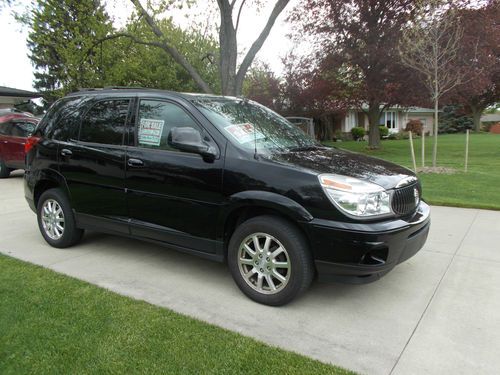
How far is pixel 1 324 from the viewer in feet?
10.6

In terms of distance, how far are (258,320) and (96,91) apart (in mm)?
3294

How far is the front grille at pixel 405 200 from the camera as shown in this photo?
3.50m

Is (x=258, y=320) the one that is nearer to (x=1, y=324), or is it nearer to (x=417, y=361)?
(x=417, y=361)

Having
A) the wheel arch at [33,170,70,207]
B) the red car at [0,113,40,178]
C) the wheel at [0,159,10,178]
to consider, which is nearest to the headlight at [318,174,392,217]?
the wheel arch at [33,170,70,207]

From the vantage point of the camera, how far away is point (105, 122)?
468 cm

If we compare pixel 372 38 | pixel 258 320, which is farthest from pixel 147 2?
pixel 258 320

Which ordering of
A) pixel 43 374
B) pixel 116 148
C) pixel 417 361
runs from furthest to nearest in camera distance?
1. pixel 116 148
2. pixel 417 361
3. pixel 43 374

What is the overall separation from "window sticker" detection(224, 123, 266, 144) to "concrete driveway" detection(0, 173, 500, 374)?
1.43 meters

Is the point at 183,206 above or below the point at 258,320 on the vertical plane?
above

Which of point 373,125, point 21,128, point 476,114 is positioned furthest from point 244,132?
point 476,114

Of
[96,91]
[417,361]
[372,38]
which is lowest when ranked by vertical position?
[417,361]

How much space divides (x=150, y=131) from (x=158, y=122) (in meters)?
0.13

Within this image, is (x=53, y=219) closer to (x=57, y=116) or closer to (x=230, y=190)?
(x=57, y=116)

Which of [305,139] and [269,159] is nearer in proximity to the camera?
[269,159]
